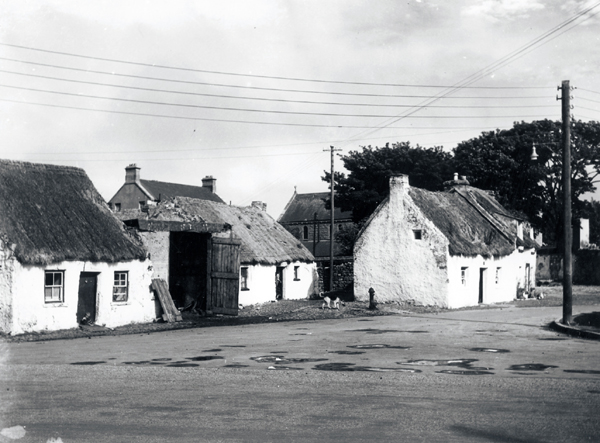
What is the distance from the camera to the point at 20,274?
21719 mm

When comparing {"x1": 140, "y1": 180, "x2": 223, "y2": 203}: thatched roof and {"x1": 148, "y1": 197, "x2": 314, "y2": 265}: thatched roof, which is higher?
{"x1": 140, "y1": 180, "x2": 223, "y2": 203}: thatched roof

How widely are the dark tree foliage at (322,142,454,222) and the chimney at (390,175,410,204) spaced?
14084 millimetres

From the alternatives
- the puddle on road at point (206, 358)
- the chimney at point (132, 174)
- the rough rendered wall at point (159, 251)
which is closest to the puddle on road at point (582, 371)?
the puddle on road at point (206, 358)

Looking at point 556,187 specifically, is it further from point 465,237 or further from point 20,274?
point 20,274

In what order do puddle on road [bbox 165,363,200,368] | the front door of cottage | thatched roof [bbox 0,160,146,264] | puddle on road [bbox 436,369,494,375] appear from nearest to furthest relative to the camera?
puddle on road [bbox 436,369,494,375] → puddle on road [bbox 165,363,200,368] → thatched roof [bbox 0,160,146,264] → the front door of cottage

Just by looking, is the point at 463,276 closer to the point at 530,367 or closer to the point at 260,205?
the point at 260,205

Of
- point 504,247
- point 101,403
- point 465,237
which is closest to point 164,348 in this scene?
point 101,403

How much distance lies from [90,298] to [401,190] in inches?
715

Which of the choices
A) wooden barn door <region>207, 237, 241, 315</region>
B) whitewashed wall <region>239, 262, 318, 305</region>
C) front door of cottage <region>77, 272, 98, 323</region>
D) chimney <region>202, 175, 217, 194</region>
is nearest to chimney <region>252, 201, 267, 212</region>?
whitewashed wall <region>239, 262, 318, 305</region>

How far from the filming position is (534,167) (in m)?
53.8

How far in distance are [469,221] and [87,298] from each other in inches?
956

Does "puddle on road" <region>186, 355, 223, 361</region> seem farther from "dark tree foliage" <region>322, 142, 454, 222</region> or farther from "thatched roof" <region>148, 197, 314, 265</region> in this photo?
"dark tree foliage" <region>322, 142, 454, 222</region>

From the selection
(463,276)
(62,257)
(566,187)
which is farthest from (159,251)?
(566,187)

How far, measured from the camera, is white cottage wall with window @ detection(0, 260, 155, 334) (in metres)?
21.5
